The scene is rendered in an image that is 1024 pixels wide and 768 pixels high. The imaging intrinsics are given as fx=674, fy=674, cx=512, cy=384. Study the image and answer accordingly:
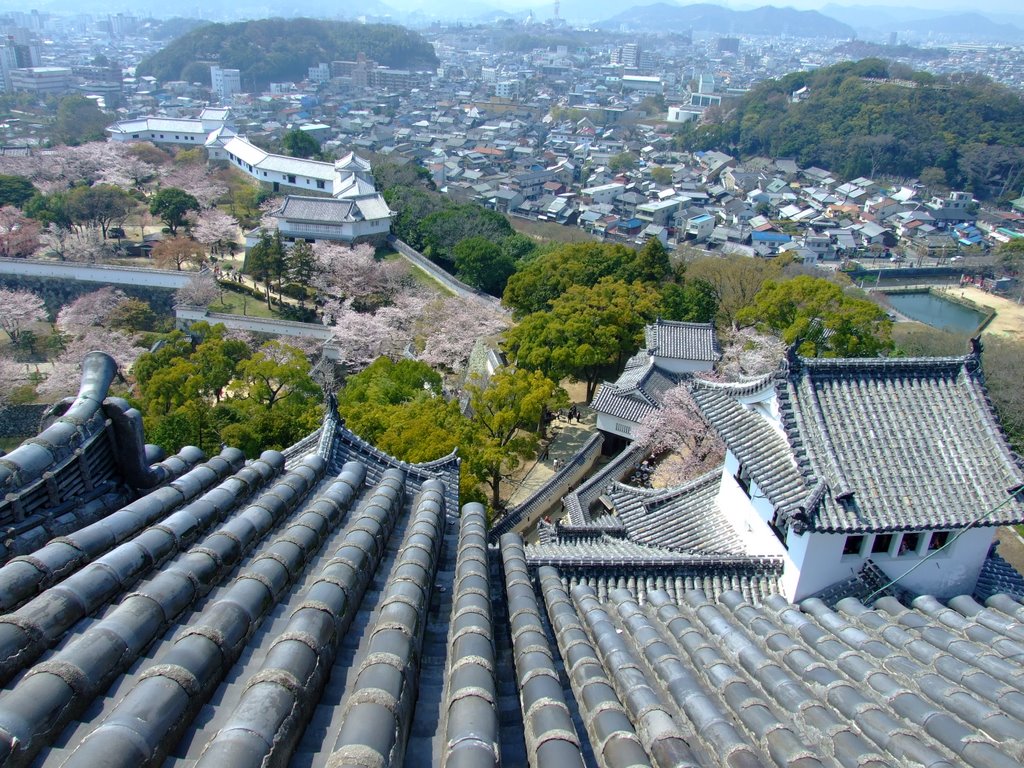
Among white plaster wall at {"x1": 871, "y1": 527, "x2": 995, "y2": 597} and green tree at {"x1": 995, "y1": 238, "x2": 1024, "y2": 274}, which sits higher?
Result: white plaster wall at {"x1": 871, "y1": 527, "x2": 995, "y2": 597}

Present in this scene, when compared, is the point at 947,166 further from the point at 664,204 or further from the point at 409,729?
the point at 409,729

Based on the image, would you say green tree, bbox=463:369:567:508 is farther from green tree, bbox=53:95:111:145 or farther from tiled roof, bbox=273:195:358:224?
green tree, bbox=53:95:111:145

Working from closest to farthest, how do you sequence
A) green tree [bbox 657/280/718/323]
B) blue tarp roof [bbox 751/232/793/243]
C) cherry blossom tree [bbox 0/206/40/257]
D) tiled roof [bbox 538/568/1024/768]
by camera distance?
tiled roof [bbox 538/568/1024/768] < green tree [bbox 657/280/718/323] < cherry blossom tree [bbox 0/206/40/257] < blue tarp roof [bbox 751/232/793/243]

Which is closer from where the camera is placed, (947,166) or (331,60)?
(947,166)

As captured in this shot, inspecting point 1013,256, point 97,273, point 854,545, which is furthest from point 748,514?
point 1013,256

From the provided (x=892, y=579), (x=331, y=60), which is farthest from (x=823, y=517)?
(x=331, y=60)

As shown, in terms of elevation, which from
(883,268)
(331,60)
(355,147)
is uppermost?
(331,60)

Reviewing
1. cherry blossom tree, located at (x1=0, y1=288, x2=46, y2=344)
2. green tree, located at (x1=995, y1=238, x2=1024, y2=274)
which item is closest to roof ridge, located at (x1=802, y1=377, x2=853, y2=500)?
cherry blossom tree, located at (x1=0, y1=288, x2=46, y2=344)
